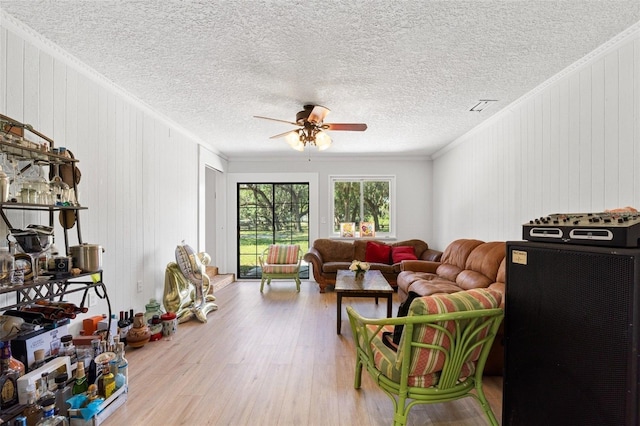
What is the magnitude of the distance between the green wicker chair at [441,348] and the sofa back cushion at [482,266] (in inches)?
67.1

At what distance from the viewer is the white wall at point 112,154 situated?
6.79 ft

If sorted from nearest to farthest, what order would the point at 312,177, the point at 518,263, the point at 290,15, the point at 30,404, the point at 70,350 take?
the point at 518,263, the point at 30,404, the point at 290,15, the point at 70,350, the point at 312,177

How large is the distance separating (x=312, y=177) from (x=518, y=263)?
16.3 ft

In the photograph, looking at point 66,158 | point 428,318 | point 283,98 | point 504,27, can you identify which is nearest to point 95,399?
point 66,158

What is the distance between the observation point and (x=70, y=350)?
2.01 meters

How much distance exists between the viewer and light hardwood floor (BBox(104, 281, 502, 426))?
1917mm

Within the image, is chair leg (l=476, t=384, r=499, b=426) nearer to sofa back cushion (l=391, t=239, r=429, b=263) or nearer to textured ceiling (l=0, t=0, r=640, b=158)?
textured ceiling (l=0, t=0, r=640, b=158)

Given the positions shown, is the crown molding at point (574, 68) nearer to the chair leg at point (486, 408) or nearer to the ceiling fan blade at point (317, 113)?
the ceiling fan blade at point (317, 113)

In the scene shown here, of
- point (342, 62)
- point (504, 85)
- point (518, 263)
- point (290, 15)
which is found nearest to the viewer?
point (518, 263)

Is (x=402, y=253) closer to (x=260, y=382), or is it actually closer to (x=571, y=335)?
(x=260, y=382)

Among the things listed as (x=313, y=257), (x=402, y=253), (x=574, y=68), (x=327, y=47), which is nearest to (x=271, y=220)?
(x=313, y=257)

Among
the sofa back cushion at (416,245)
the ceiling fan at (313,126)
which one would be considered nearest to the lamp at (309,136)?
the ceiling fan at (313,126)

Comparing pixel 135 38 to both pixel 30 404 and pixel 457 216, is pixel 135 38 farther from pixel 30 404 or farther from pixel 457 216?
pixel 457 216

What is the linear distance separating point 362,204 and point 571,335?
17.1ft
